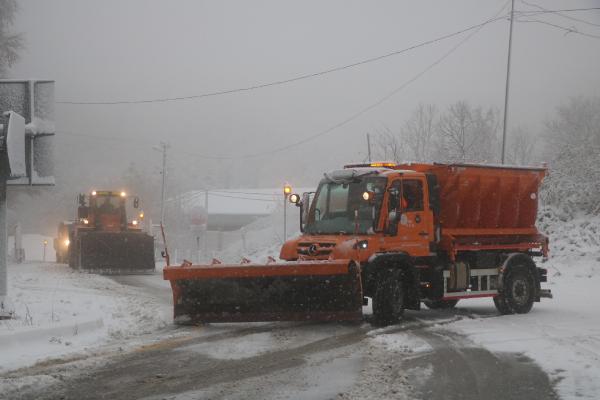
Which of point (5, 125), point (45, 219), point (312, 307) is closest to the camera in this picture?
point (5, 125)

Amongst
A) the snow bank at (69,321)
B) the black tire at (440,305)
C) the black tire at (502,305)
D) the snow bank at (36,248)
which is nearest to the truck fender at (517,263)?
the black tire at (502,305)

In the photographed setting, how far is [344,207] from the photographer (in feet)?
41.0

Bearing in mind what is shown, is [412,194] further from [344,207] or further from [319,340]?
[319,340]

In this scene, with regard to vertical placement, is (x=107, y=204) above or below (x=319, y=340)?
above

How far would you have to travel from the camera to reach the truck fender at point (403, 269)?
11523 mm

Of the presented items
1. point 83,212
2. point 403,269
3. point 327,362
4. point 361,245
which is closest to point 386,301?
point 403,269

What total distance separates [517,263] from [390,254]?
160 inches

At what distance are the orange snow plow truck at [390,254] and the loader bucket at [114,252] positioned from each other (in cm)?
1540

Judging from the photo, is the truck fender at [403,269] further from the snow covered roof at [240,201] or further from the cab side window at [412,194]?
the snow covered roof at [240,201]

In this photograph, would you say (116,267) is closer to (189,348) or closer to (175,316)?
(175,316)

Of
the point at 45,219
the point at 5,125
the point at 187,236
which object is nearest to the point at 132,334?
the point at 5,125

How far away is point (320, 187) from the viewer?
1298 cm

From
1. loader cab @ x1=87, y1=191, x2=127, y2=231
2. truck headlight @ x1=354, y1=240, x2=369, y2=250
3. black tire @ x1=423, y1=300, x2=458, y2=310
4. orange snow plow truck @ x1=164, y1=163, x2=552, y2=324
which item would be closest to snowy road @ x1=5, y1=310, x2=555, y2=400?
orange snow plow truck @ x1=164, y1=163, x2=552, y2=324

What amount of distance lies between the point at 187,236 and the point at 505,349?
67987mm
